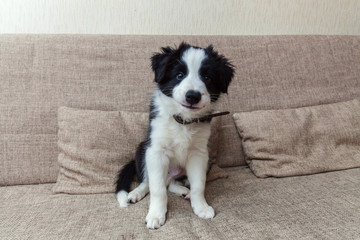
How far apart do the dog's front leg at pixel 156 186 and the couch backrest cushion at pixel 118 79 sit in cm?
49

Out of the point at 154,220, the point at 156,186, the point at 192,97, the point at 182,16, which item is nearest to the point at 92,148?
the point at 156,186

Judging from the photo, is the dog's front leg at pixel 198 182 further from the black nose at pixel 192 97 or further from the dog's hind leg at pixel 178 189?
the black nose at pixel 192 97

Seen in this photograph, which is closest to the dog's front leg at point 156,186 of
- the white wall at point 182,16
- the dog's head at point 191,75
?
the dog's head at point 191,75

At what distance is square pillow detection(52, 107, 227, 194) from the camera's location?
1442 millimetres

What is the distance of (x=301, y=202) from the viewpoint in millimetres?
1256

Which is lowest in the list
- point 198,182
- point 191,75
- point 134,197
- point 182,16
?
point 134,197

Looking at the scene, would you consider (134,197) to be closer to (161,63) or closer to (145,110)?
(145,110)

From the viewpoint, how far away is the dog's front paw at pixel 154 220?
1096 millimetres

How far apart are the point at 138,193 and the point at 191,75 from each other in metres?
0.71

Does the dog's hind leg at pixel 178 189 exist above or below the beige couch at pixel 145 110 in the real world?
below

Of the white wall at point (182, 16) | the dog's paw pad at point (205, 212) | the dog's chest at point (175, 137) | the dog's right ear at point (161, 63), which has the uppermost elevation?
the white wall at point (182, 16)

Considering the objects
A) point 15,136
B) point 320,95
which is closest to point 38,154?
point 15,136

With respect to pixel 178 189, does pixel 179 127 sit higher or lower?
higher

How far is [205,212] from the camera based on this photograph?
1.19 meters
